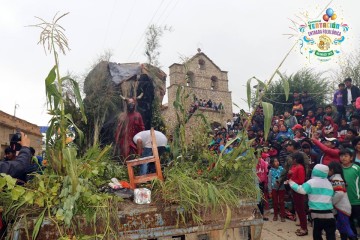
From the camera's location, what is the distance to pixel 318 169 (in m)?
4.09

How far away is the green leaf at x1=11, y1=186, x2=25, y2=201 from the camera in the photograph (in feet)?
6.11

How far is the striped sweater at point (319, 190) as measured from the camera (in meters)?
3.92

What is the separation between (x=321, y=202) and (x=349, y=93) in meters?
5.56

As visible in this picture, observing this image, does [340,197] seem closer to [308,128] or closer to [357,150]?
[357,150]

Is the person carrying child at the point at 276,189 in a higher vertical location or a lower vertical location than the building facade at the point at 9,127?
lower

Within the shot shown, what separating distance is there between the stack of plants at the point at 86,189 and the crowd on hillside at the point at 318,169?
1.68 ft

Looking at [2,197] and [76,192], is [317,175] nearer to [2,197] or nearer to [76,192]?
[76,192]

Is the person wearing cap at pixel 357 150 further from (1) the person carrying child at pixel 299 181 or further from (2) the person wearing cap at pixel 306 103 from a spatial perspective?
(2) the person wearing cap at pixel 306 103

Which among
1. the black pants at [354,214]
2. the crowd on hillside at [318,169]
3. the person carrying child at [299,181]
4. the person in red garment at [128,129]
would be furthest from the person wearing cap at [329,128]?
the person in red garment at [128,129]

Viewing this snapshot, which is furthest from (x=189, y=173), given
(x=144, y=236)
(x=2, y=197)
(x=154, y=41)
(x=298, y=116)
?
(x=298, y=116)

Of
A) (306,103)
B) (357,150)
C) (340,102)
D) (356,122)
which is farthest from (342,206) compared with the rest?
(306,103)

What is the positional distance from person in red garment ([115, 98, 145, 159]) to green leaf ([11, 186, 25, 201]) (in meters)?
3.57

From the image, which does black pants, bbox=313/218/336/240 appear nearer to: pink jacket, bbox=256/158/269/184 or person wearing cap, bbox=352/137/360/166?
person wearing cap, bbox=352/137/360/166

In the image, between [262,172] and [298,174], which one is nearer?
[298,174]
